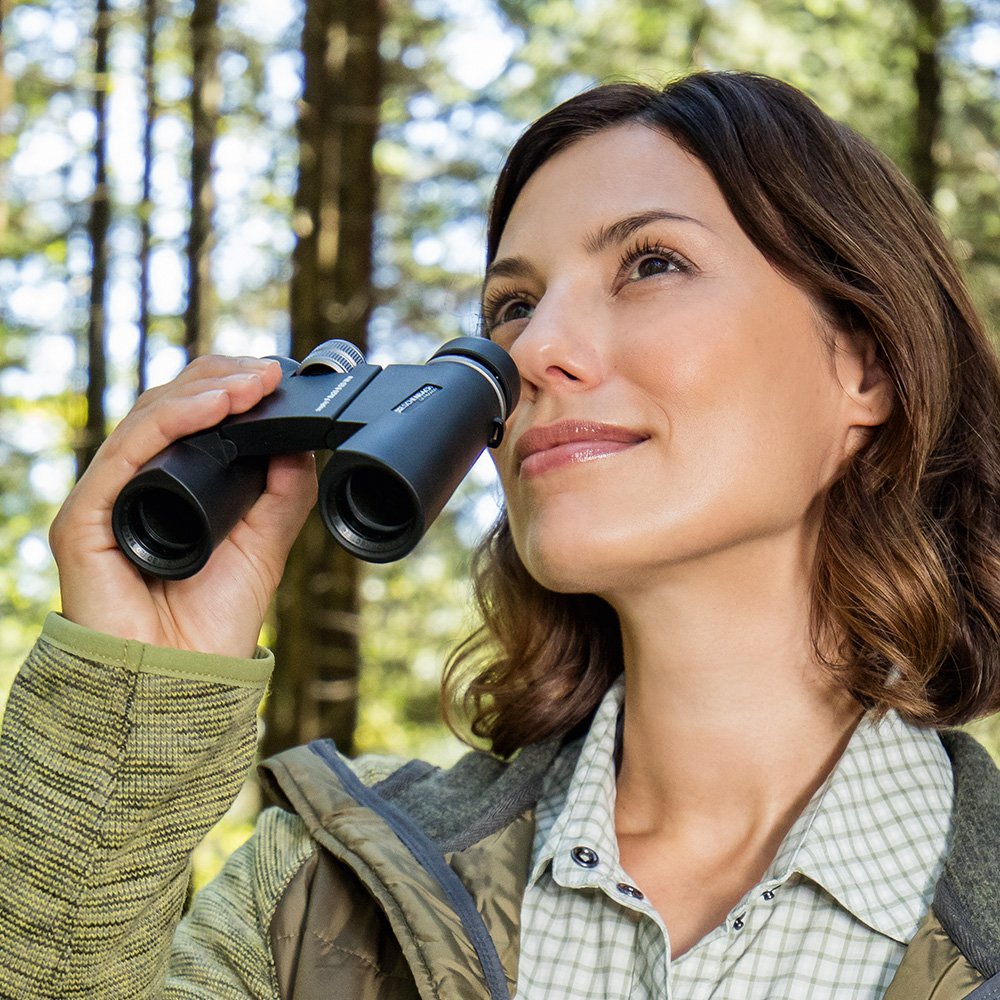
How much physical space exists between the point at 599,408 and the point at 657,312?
19 cm

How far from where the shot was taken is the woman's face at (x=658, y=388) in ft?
6.15

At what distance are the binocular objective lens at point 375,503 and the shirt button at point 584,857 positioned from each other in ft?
2.56

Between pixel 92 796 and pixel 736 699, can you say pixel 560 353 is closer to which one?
pixel 736 699

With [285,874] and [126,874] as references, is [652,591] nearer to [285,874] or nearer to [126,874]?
[285,874]

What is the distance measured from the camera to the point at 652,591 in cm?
202

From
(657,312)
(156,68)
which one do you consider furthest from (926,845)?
(156,68)

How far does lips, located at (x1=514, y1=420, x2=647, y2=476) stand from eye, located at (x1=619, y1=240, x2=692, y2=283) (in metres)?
0.28

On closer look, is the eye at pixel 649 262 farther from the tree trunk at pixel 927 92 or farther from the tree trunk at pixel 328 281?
the tree trunk at pixel 927 92

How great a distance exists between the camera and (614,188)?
2.07 meters

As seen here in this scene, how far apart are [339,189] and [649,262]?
4570 mm

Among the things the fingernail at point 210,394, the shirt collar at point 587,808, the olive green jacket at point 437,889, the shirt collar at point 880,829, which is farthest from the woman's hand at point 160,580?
the shirt collar at point 880,829

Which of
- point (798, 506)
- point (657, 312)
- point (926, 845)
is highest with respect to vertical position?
point (657, 312)

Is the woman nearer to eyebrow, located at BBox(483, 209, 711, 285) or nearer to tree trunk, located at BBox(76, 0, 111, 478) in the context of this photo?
eyebrow, located at BBox(483, 209, 711, 285)

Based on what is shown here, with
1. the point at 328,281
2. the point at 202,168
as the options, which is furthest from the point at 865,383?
the point at 202,168
